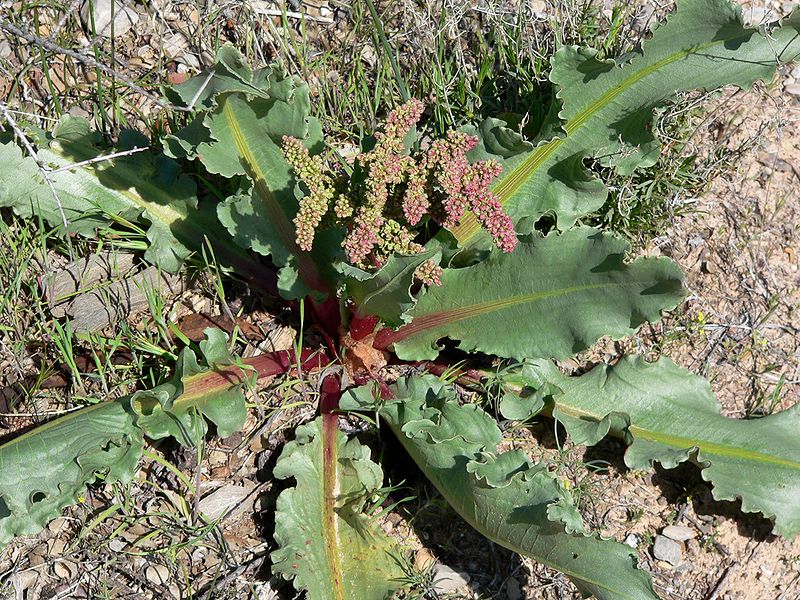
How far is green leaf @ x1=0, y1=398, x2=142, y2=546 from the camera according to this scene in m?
2.61

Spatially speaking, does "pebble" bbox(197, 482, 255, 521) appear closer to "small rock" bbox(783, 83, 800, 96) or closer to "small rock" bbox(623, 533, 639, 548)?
"small rock" bbox(623, 533, 639, 548)

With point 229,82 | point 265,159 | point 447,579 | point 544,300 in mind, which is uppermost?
point 229,82

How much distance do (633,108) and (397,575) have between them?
188 cm

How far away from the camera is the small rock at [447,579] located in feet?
9.77

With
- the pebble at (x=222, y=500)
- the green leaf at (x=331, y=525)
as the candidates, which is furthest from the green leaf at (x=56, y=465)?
the green leaf at (x=331, y=525)

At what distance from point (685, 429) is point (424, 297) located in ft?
3.45

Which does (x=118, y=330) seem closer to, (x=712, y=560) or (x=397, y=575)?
(x=397, y=575)

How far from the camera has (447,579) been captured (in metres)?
2.99

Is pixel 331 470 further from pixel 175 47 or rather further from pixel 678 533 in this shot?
pixel 175 47

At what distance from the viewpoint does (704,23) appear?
9.97ft

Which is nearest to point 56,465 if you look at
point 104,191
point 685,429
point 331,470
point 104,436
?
point 104,436

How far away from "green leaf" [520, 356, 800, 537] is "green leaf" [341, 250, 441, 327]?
0.68 meters

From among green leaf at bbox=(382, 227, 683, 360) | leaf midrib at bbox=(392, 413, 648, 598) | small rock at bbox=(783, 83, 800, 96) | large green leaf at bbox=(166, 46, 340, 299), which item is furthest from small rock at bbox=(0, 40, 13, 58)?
small rock at bbox=(783, 83, 800, 96)

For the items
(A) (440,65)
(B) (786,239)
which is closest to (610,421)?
(B) (786,239)
